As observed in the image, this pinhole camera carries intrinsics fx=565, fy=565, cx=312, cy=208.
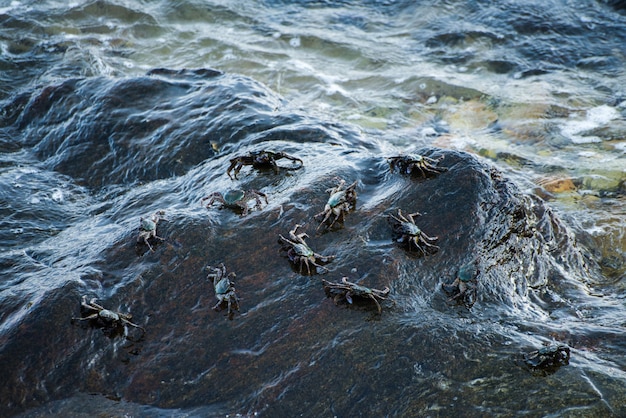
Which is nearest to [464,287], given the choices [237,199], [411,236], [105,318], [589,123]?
[411,236]

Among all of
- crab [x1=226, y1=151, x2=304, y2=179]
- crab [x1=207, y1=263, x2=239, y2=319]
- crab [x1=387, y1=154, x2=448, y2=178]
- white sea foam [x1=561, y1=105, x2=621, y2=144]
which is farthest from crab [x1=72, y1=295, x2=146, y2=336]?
white sea foam [x1=561, y1=105, x2=621, y2=144]

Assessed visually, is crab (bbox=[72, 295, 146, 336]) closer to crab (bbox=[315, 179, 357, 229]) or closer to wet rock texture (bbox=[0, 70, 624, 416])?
wet rock texture (bbox=[0, 70, 624, 416])

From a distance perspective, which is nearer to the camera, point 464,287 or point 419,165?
point 464,287

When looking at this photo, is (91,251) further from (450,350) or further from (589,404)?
(589,404)

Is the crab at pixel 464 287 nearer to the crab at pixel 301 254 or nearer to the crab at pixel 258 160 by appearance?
the crab at pixel 301 254

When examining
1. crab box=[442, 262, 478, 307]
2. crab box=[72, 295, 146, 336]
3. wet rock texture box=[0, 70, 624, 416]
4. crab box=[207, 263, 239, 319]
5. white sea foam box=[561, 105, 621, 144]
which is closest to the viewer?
wet rock texture box=[0, 70, 624, 416]

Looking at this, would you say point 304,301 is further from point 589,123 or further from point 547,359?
point 589,123
